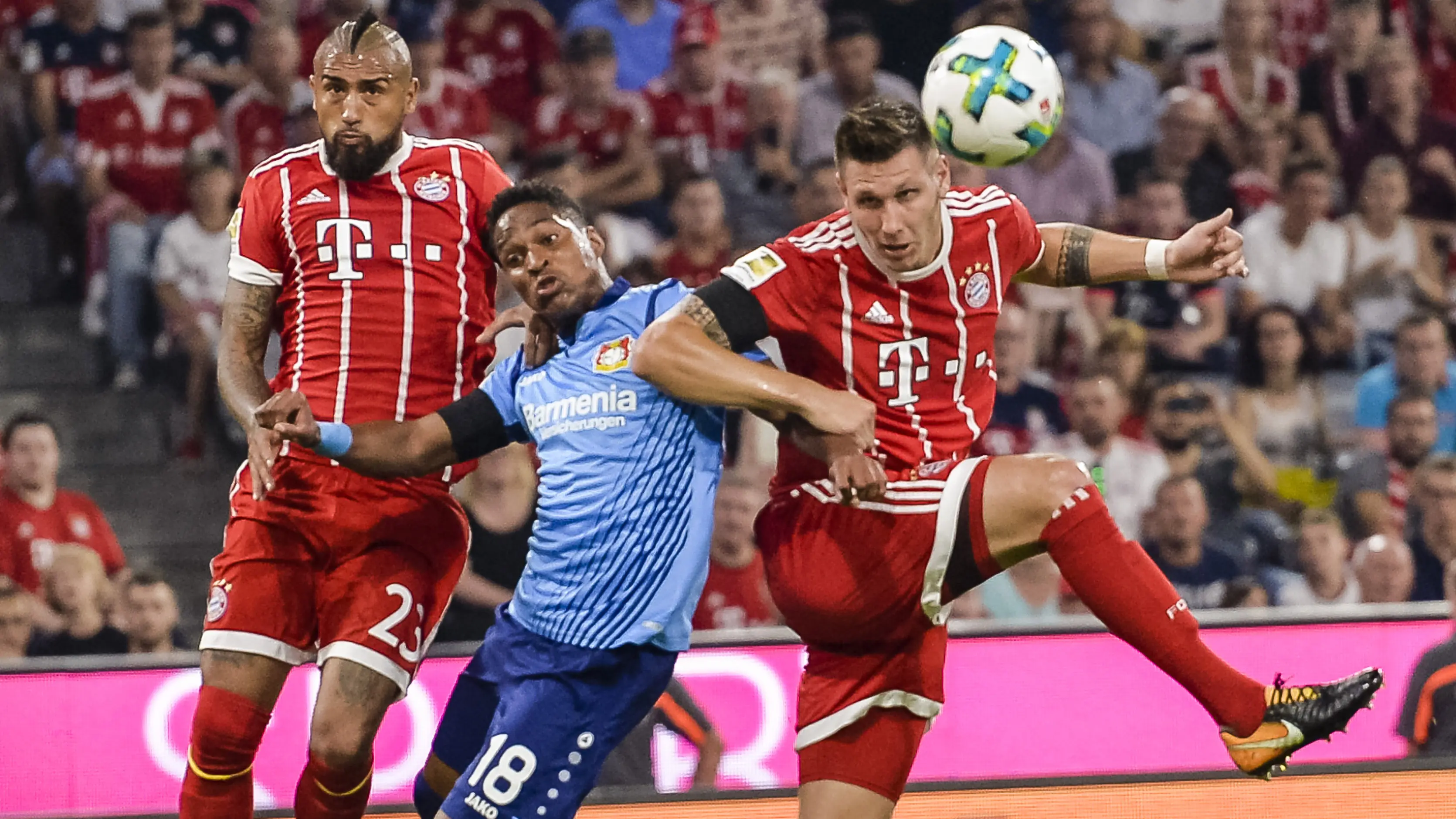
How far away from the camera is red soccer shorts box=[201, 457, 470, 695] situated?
180 inches

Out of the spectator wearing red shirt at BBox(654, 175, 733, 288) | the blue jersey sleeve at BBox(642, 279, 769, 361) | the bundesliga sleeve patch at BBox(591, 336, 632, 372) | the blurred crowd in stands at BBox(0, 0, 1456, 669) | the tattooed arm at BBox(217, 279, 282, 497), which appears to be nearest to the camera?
the bundesliga sleeve patch at BBox(591, 336, 632, 372)

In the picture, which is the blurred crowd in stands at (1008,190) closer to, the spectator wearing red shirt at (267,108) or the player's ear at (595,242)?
the spectator wearing red shirt at (267,108)

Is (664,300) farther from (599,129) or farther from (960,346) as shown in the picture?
(599,129)

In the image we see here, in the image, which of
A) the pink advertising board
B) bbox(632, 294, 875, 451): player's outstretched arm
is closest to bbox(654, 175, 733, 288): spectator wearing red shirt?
the pink advertising board

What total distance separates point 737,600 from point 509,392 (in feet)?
10.6

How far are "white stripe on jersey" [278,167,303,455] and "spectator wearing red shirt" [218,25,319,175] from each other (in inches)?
172

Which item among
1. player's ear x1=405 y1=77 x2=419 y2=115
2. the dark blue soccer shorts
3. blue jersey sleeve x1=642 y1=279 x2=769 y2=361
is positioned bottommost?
the dark blue soccer shorts

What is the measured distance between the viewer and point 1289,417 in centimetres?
877

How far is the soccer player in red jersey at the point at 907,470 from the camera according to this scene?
13.3ft

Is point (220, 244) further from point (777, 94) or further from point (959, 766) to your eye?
point (959, 766)

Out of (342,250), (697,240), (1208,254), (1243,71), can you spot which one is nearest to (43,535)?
(697,240)

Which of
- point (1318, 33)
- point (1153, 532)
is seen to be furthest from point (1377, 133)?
point (1153, 532)

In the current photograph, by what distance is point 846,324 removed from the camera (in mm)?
4270

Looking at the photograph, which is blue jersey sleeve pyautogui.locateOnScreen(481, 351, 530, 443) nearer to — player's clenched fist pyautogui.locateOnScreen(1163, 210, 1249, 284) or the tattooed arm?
the tattooed arm
